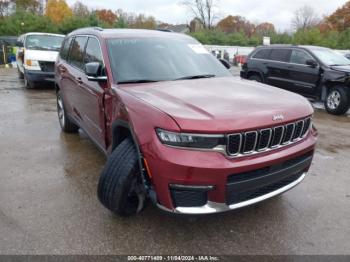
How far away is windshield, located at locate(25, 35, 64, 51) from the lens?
38.3 ft


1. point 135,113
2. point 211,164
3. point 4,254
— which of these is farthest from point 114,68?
point 4,254

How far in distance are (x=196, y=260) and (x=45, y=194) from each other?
6.41 ft

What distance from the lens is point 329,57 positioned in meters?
9.79

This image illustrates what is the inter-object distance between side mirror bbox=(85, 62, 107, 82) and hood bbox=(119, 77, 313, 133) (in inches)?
15.3

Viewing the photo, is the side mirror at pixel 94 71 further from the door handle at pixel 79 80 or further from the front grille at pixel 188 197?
the front grille at pixel 188 197

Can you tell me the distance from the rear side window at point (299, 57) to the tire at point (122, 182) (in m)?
8.04

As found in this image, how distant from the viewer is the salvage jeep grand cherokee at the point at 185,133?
8.75ft

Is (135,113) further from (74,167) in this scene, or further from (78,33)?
(78,33)

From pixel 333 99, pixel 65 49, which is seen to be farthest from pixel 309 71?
pixel 65 49

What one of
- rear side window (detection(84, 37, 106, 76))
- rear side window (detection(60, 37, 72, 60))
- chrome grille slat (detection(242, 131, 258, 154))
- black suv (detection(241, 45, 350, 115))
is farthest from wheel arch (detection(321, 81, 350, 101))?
chrome grille slat (detection(242, 131, 258, 154))

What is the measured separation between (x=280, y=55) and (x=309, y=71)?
1.29 m

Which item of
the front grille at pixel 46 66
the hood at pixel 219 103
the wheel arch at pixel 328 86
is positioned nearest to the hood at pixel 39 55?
the front grille at pixel 46 66

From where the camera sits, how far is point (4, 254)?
2.85 m

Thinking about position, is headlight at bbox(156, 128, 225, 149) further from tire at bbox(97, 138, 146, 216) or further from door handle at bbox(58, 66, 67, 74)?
door handle at bbox(58, 66, 67, 74)
